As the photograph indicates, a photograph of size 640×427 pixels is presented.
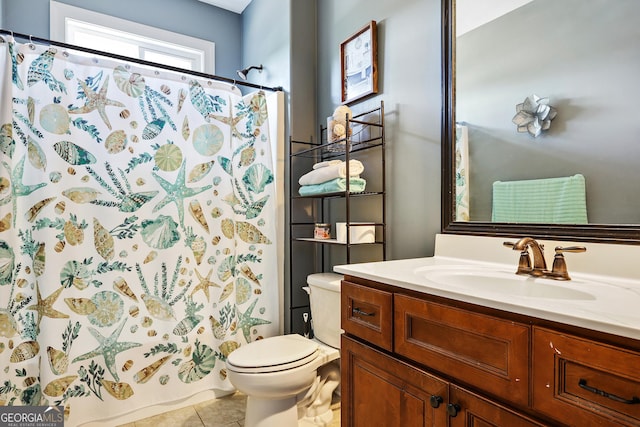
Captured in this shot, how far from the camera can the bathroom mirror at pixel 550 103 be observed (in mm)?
995

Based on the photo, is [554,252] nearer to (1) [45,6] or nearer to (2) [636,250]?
(2) [636,250]

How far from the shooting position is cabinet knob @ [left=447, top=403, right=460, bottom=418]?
856 millimetres

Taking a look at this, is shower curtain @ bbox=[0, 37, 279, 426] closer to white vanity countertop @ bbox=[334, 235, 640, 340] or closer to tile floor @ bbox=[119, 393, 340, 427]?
tile floor @ bbox=[119, 393, 340, 427]

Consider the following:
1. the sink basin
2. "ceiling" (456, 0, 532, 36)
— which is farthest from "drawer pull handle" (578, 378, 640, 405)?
"ceiling" (456, 0, 532, 36)

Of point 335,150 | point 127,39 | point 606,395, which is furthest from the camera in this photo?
point 127,39

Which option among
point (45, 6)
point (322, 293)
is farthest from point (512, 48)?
point (45, 6)

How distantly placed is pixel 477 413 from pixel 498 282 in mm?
427

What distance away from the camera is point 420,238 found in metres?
1.59

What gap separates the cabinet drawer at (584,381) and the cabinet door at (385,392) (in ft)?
0.84

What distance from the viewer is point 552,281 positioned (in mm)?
1006

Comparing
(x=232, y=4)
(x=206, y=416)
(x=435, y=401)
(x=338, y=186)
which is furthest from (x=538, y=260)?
(x=232, y=4)

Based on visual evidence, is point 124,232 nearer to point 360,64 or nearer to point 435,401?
point 360,64

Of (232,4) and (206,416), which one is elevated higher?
(232,4)

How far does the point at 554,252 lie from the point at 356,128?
1.14m
